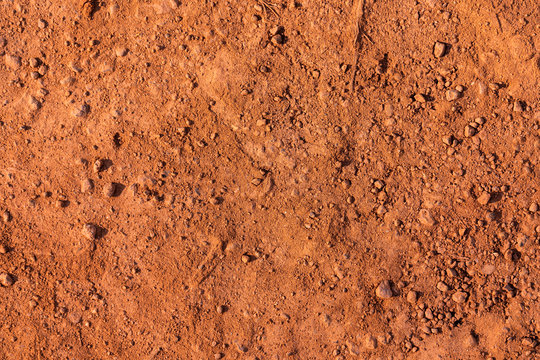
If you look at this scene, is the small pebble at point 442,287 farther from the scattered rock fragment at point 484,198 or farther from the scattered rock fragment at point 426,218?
the scattered rock fragment at point 484,198

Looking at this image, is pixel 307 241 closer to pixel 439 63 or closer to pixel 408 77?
pixel 408 77

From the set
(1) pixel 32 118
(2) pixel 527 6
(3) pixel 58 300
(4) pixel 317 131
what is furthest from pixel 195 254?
(2) pixel 527 6

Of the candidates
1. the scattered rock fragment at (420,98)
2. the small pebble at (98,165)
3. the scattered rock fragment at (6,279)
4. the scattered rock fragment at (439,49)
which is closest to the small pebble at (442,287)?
the scattered rock fragment at (420,98)

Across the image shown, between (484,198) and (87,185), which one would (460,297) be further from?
(87,185)

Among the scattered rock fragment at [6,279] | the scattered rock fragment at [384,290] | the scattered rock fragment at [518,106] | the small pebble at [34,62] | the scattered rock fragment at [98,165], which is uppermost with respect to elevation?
the scattered rock fragment at [518,106]

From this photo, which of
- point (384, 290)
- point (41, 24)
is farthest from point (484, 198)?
point (41, 24)

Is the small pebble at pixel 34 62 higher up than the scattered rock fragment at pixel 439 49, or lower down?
lower down

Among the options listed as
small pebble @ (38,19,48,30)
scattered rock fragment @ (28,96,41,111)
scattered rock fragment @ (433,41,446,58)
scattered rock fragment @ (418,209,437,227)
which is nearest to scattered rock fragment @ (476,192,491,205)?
scattered rock fragment @ (418,209,437,227)
